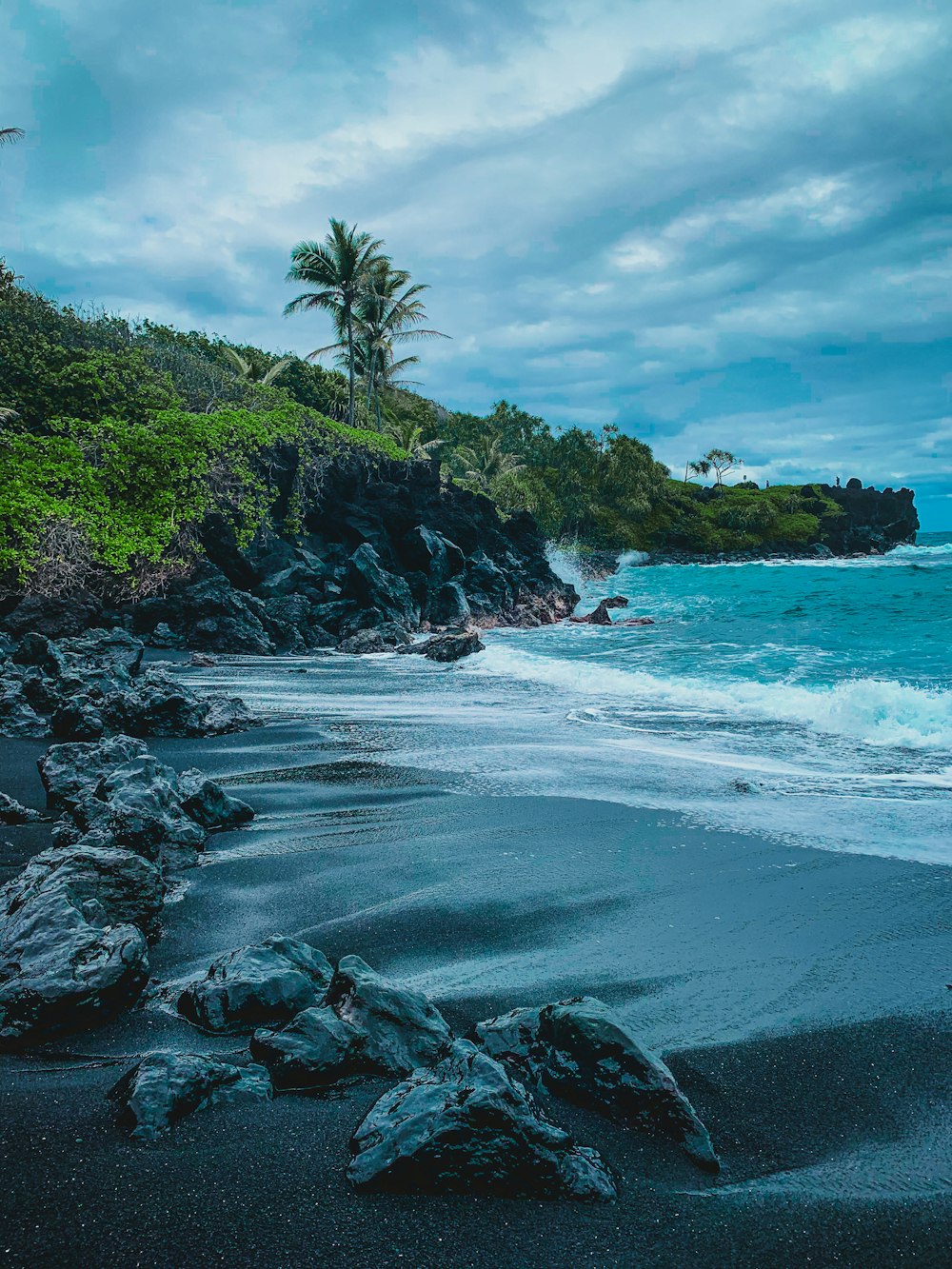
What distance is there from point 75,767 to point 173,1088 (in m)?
3.33

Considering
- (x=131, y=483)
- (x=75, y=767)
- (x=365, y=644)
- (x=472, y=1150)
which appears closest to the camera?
(x=472, y=1150)

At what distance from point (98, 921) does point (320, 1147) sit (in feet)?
4.88

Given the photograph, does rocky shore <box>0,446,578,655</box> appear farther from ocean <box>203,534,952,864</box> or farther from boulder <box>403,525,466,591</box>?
ocean <box>203,534,952,864</box>

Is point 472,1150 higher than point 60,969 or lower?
lower

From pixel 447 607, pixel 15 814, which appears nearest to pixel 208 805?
pixel 15 814

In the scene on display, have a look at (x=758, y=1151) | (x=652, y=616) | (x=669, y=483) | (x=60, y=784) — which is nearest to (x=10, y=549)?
(x=60, y=784)

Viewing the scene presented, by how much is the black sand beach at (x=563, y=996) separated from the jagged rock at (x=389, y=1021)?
147 mm

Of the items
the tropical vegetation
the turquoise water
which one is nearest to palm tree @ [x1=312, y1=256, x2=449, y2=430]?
the tropical vegetation

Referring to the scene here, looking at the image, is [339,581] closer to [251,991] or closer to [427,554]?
[427,554]

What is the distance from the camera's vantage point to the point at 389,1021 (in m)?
2.22

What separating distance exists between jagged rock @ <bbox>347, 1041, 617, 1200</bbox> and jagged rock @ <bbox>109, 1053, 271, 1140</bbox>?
43cm

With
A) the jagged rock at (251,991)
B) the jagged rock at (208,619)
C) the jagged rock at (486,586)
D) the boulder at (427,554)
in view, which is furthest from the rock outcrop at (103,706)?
the jagged rock at (486,586)

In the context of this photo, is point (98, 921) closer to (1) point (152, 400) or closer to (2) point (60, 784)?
(2) point (60, 784)

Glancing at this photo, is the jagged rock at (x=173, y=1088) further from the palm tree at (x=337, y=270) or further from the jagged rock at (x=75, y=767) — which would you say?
the palm tree at (x=337, y=270)
